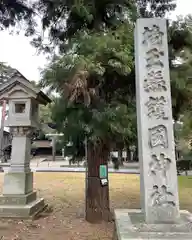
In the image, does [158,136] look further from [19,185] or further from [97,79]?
[19,185]

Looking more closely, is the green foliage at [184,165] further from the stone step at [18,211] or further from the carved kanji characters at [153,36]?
the carved kanji characters at [153,36]

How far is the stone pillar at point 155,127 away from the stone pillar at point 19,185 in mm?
3615

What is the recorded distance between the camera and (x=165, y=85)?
3418 millimetres

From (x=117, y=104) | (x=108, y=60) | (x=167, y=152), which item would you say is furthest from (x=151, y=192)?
(x=108, y=60)

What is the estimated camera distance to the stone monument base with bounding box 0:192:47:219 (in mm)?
5621

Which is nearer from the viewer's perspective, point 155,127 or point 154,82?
point 155,127

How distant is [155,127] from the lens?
328 centimetres

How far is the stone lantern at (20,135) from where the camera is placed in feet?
20.1

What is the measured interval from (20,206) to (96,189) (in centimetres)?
195

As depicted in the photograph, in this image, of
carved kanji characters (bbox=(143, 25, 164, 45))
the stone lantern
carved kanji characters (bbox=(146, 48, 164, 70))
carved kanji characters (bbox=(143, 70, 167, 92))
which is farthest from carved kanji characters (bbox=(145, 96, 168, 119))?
the stone lantern

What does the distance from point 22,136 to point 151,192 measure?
443 cm

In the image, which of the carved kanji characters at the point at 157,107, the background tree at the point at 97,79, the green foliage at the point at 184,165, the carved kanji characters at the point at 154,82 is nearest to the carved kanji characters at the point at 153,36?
the carved kanji characters at the point at 154,82

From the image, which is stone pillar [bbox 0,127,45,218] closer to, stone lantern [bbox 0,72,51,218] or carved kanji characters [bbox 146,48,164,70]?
stone lantern [bbox 0,72,51,218]

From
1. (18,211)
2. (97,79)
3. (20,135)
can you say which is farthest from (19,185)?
(97,79)
